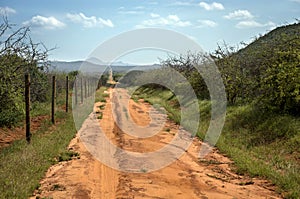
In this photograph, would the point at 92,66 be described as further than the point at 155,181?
Yes

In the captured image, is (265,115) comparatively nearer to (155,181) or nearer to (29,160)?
(155,181)

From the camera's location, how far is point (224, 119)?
46.6 ft

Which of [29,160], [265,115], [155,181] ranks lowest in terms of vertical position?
[155,181]

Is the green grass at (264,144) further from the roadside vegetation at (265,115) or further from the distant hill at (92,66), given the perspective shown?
the distant hill at (92,66)

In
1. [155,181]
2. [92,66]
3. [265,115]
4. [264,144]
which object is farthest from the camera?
[92,66]

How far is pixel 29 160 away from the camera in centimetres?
786

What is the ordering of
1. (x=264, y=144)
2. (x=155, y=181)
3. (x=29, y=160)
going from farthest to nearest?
(x=264, y=144)
(x=29, y=160)
(x=155, y=181)

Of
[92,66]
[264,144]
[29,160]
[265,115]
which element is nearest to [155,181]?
[29,160]

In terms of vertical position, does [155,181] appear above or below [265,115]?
below

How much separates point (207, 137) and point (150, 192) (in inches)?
236

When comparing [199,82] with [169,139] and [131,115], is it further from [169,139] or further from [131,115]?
[169,139]

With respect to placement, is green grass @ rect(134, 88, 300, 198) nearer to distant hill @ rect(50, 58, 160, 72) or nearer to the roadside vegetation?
the roadside vegetation

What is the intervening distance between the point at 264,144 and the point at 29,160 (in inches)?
265

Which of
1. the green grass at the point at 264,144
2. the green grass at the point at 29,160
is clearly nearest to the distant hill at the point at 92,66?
the green grass at the point at 29,160
